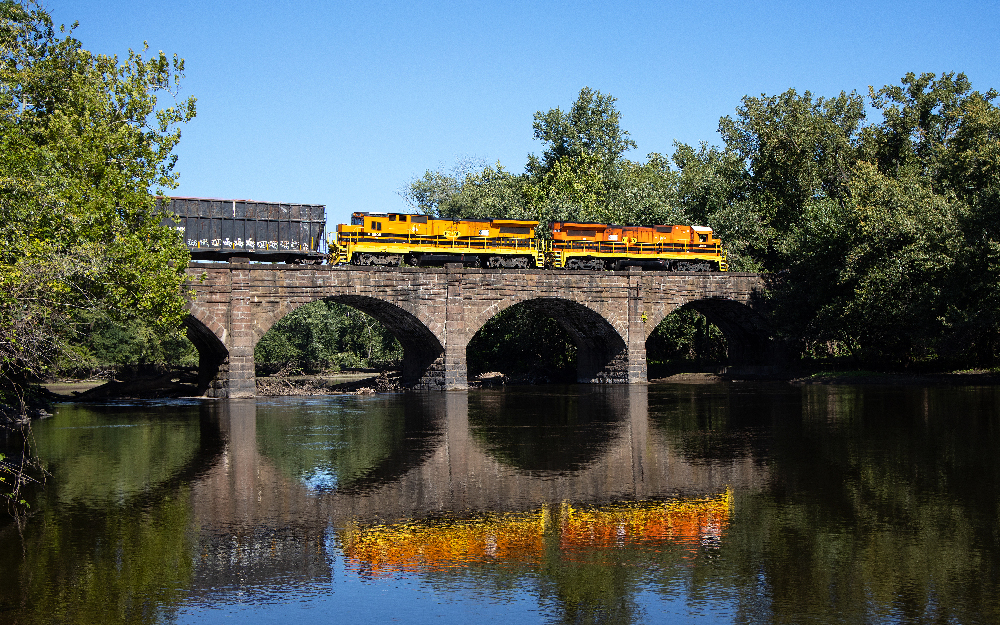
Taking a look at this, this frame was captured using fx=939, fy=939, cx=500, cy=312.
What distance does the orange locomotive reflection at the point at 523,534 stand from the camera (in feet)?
37.1

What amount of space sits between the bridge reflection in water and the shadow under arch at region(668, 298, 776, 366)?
80.4 feet

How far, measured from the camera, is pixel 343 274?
38.5 m

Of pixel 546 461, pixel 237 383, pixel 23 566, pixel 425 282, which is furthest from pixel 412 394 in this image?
pixel 23 566

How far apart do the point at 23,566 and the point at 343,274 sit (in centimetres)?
2781

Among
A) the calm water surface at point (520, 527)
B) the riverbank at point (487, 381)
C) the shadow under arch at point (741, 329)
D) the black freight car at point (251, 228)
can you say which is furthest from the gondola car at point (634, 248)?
the calm water surface at point (520, 527)

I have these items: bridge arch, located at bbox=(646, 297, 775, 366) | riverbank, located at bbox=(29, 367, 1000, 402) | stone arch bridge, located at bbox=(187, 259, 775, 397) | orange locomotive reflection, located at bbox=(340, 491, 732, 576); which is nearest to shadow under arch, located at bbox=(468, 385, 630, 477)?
orange locomotive reflection, located at bbox=(340, 491, 732, 576)

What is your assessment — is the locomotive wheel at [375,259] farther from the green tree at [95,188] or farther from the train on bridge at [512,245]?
the green tree at [95,188]

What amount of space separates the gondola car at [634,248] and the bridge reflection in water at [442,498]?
2203cm

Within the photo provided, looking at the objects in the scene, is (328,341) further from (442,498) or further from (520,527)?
(520,527)

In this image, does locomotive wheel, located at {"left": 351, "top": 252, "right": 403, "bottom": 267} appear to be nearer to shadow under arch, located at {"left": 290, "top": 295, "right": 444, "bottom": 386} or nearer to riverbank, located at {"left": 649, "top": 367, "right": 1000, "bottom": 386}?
shadow under arch, located at {"left": 290, "top": 295, "right": 444, "bottom": 386}

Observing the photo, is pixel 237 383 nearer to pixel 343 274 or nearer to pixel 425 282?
pixel 343 274

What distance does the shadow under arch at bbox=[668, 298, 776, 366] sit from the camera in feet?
159

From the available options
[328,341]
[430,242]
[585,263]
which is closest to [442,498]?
[430,242]

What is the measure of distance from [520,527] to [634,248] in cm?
3698
